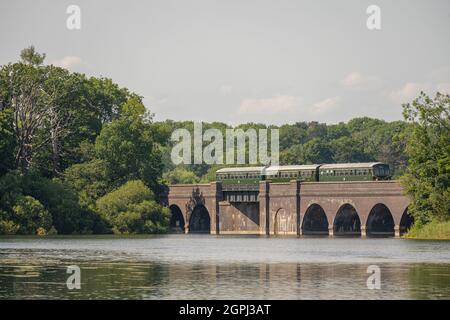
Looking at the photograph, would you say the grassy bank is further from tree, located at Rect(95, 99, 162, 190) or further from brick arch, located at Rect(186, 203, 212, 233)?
brick arch, located at Rect(186, 203, 212, 233)

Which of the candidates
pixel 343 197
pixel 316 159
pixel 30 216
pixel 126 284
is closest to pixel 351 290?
pixel 126 284

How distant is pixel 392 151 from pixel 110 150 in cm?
8344

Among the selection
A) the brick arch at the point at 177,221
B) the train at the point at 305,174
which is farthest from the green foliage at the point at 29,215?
the brick arch at the point at 177,221

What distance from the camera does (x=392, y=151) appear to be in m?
199

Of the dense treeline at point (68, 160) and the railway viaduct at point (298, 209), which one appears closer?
the dense treeline at point (68, 160)

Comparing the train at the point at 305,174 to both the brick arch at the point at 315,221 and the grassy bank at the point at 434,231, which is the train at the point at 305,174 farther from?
the grassy bank at the point at 434,231

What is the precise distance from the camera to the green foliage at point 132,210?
396 feet

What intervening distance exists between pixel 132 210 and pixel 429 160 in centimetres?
3515

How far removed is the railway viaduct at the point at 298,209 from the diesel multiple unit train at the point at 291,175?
1400 mm

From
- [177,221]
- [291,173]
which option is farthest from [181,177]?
[291,173]

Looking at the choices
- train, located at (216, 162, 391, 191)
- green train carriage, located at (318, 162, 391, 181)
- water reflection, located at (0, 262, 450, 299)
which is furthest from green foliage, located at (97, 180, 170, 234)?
water reflection, located at (0, 262, 450, 299)

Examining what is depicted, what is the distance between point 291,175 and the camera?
134m

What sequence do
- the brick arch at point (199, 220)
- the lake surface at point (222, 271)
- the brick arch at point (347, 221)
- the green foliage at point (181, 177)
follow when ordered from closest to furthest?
the lake surface at point (222, 271) → the brick arch at point (347, 221) → the brick arch at point (199, 220) → the green foliage at point (181, 177)
